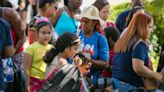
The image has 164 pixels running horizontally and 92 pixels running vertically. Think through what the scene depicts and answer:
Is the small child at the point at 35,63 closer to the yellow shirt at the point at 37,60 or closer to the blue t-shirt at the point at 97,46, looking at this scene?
the yellow shirt at the point at 37,60

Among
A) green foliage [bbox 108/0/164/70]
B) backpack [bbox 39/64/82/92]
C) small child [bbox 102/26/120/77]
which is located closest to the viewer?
backpack [bbox 39/64/82/92]

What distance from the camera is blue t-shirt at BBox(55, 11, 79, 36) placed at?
8.24 metres

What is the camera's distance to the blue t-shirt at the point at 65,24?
8242 mm

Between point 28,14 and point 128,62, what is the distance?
976cm

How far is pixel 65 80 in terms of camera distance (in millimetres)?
6016

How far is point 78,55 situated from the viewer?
6309mm

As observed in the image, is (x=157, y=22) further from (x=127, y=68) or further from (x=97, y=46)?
(x=127, y=68)

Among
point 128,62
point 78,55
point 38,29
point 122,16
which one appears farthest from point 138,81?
point 122,16

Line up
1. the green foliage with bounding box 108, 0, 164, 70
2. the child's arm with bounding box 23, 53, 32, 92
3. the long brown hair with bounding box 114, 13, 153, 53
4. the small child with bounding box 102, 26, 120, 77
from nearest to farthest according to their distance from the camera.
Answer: the long brown hair with bounding box 114, 13, 153, 53 < the child's arm with bounding box 23, 53, 32, 92 < the small child with bounding box 102, 26, 120, 77 < the green foliage with bounding box 108, 0, 164, 70

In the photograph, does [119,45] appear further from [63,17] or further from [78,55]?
[63,17]

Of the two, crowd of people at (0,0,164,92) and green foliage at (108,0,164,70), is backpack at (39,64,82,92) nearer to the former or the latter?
crowd of people at (0,0,164,92)

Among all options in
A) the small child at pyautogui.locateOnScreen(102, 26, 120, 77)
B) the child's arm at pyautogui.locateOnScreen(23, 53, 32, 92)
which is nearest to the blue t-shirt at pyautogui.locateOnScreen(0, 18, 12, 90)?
the child's arm at pyautogui.locateOnScreen(23, 53, 32, 92)

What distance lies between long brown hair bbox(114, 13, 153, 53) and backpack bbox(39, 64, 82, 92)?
0.93m

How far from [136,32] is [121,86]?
2.07 ft
